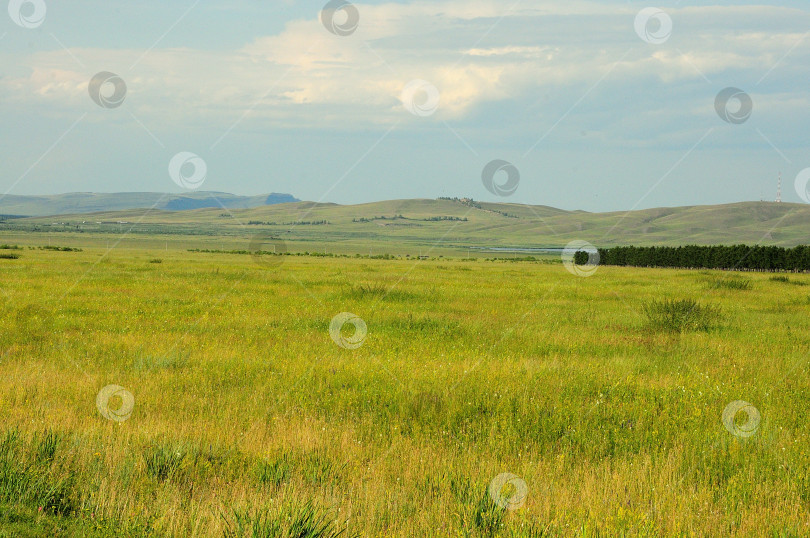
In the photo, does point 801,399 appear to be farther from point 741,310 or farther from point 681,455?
point 741,310

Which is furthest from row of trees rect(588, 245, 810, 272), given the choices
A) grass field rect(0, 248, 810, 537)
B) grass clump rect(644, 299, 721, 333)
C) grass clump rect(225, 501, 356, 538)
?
grass clump rect(225, 501, 356, 538)

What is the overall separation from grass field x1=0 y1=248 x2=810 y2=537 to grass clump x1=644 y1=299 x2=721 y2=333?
0.54 meters

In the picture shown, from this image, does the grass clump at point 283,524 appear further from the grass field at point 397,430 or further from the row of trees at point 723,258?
the row of trees at point 723,258

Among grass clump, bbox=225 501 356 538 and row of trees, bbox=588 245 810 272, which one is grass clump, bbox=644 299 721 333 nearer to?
grass clump, bbox=225 501 356 538

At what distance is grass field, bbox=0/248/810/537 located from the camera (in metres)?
5.18

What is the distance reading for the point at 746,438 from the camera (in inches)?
307

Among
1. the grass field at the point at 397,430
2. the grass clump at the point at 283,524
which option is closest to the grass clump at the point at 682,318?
the grass field at the point at 397,430

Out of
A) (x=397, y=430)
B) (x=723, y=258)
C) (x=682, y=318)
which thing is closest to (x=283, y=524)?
(x=397, y=430)

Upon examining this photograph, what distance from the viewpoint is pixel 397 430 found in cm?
789

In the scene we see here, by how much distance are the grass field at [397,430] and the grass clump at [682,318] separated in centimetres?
54

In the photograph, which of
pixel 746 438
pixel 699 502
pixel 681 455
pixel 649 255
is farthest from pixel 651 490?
pixel 649 255

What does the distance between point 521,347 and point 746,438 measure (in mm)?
6951

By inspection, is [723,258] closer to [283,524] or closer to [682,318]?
[682,318]

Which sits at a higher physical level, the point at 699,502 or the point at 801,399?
the point at 801,399
